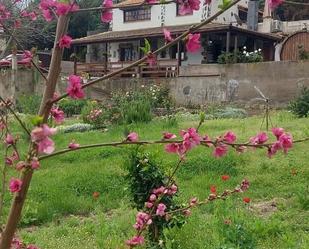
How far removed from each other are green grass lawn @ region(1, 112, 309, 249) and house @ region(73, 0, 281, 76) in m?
16.5

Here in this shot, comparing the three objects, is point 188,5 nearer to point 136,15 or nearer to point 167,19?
point 167,19

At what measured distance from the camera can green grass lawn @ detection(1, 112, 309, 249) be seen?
481 cm

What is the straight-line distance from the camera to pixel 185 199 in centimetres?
647

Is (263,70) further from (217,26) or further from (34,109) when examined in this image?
(34,109)

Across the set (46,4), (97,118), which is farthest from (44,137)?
(97,118)

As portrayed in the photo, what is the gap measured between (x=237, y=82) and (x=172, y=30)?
19.8ft

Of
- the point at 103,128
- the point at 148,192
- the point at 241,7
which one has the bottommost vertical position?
the point at 103,128

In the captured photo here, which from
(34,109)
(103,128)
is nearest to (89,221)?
(103,128)

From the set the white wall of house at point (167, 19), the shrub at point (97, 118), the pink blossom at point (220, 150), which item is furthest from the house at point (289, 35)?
the pink blossom at point (220, 150)

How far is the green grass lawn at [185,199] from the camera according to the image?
4809mm

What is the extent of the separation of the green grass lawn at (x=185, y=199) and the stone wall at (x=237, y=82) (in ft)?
34.5

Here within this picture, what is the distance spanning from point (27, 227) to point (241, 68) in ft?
53.8

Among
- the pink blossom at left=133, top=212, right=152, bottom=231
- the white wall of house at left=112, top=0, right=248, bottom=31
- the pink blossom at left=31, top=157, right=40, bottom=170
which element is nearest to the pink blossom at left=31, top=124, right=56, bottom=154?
the pink blossom at left=31, top=157, right=40, bottom=170

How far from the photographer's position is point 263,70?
2105 centimetres
